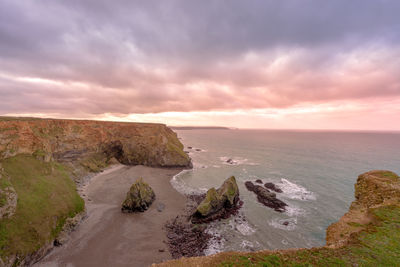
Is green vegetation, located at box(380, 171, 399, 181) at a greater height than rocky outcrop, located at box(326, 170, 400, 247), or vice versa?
green vegetation, located at box(380, 171, 399, 181)

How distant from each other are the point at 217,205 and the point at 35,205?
25678mm

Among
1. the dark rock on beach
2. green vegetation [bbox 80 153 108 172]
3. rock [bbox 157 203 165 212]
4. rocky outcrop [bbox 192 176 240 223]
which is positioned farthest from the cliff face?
the dark rock on beach

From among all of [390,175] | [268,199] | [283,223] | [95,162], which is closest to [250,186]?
[268,199]

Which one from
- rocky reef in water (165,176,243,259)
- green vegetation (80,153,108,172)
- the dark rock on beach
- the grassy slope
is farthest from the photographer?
green vegetation (80,153,108,172)

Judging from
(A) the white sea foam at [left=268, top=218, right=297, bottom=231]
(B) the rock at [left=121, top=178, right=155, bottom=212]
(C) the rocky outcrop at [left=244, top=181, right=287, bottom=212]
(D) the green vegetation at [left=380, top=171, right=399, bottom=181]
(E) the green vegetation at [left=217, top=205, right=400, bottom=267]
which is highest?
(D) the green vegetation at [left=380, top=171, right=399, bottom=181]

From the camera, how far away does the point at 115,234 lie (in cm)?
2162

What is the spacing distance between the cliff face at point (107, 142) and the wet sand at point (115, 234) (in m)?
16.7

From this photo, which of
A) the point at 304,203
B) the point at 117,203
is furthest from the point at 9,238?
the point at 304,203

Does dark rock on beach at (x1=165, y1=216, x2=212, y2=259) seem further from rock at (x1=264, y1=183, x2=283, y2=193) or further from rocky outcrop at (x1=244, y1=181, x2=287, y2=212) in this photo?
rock at (x1=264, y1=183, x2=283, y2=193)

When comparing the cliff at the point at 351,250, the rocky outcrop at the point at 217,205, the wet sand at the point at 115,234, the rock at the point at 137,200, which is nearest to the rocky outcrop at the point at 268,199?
the rocky outcrop at the point at 217,205

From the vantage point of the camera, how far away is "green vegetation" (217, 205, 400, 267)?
943 cm

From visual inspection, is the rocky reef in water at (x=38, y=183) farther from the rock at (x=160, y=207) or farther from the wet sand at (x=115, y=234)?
the rock at (x=160, y=207)

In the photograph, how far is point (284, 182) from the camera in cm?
4441

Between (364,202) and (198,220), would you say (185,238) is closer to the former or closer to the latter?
(198,220)
